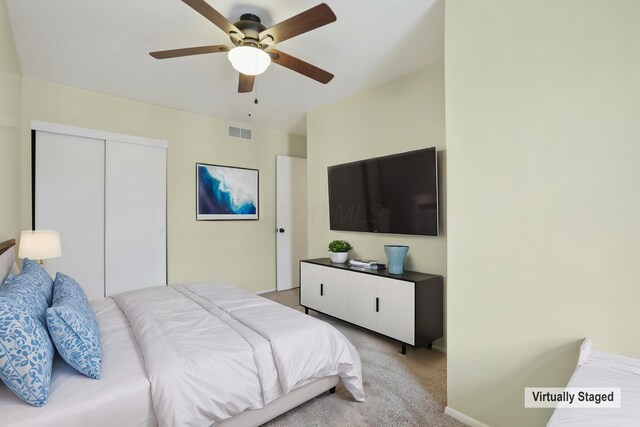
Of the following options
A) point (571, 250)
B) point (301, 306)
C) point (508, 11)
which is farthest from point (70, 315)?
point (301, 306)

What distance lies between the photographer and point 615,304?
133 centimetres

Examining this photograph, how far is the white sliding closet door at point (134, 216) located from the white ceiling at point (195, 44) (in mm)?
698

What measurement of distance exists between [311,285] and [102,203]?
8.18 ft

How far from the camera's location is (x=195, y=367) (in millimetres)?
1387

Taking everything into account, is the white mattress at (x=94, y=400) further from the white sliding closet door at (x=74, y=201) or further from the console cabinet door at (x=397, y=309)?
the white sliding closet door at (x=74, y=201)

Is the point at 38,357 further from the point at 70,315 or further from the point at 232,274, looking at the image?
the point at 232,274

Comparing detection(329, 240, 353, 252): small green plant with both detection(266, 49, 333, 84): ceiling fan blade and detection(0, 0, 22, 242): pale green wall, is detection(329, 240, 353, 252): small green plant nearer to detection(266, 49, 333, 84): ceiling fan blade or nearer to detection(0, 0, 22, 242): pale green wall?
detection(266, 49, 333, 84): ceiling fan blade

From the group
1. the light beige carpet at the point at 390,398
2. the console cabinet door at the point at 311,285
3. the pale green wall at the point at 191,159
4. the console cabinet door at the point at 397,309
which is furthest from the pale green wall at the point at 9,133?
the console cabinet door at the point at 397,309

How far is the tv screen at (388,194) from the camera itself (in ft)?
9.32

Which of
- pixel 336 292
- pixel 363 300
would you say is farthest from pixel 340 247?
pixel 363 300

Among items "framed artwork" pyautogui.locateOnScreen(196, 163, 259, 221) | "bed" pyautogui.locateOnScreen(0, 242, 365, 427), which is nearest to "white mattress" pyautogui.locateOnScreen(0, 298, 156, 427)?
"bed" pyautogui.locateOnScreen(0, 242, 365, 427)

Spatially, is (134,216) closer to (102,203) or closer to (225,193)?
(102,203)

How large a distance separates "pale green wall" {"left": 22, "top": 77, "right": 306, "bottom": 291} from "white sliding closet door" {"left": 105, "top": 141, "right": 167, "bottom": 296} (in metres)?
0.13

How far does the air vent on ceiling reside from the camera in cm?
445
